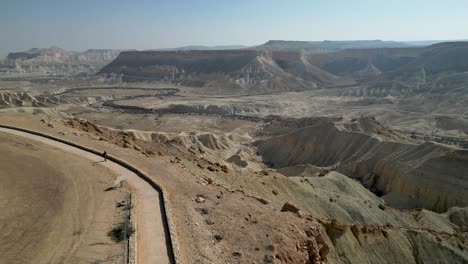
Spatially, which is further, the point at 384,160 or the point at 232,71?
the point at 232,71

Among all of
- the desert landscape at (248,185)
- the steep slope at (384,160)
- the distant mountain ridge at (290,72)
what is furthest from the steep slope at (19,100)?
the steep slope at (384,160)

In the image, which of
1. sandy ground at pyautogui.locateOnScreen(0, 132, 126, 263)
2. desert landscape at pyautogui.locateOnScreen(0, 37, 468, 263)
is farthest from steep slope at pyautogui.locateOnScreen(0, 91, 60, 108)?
sandy ground at pyautogui.locateOnScreen(0, 132, 126, 263)

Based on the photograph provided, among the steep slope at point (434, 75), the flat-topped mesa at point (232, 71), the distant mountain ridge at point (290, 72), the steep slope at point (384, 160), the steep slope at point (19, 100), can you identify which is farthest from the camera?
the flat-topped mesa at point (232, 71)

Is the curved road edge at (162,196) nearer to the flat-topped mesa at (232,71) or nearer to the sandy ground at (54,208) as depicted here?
the sandy ground at (54,208)

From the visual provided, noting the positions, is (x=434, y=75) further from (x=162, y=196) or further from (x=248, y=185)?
(x=162, y=196)

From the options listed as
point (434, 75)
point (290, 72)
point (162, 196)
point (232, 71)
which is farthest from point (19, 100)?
Answer: point (434, 75)
